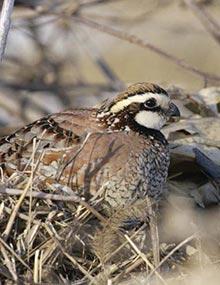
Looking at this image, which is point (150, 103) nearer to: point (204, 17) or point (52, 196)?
point (52, 196)

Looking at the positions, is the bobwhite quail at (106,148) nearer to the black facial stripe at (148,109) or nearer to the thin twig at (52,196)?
the black facial stripe at (148,109)

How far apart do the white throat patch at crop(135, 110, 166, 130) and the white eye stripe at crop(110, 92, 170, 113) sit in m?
0.06

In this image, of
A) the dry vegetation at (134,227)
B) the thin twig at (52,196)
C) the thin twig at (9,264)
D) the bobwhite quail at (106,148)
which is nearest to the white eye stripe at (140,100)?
the bobwhite quail at (106,148)

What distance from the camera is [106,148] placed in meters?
4.49

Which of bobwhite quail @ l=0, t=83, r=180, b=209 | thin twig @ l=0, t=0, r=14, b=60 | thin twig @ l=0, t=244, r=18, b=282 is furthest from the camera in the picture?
thin twig @ l=0, t=0, r=14, b=60

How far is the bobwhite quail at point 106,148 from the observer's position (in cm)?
438

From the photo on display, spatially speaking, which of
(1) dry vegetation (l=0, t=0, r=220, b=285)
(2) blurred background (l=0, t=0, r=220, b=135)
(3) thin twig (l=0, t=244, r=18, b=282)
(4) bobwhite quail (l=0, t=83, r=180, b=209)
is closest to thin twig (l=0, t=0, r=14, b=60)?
(4) bobwhite quail (l=0, t=83, r=180, b=209)

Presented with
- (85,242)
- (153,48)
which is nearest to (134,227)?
(85,242)

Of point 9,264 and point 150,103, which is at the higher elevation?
point 150,103

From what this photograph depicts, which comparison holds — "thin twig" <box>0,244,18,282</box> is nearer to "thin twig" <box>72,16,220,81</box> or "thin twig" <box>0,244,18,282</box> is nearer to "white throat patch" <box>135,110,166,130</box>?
"white throat patch" <box>135,110,166,130</box>

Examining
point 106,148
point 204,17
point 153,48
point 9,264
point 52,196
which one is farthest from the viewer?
point 204,17

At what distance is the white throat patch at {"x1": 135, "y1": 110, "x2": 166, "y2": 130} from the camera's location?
15.3 feet

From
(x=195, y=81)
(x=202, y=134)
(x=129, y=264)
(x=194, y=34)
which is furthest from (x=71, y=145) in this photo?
(x=194, y=34)

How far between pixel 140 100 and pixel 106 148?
0.31 metres
